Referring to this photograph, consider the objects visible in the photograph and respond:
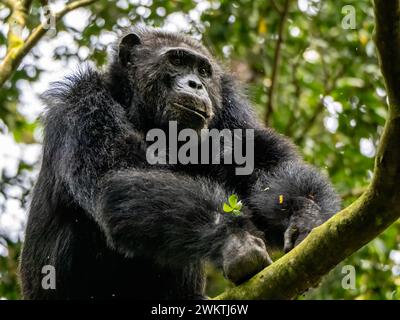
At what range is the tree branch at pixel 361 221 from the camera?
3729 mm

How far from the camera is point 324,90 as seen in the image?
10633 mm

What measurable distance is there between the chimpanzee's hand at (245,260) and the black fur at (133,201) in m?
0.04

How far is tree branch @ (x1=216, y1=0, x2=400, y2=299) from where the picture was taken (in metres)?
3.73

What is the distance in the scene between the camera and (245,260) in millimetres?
4773

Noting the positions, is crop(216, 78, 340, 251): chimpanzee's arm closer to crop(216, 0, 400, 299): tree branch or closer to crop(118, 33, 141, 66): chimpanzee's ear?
crop(216, 0, 400, 299): tree branch

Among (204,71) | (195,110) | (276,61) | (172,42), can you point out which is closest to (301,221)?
(195,110)

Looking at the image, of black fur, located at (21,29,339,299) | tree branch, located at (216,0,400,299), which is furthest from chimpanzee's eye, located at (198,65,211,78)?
tree branch, located at (216,0,400,299)

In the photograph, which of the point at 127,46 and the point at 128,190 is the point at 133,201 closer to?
the point at 128,190

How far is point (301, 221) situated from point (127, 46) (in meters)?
3.30

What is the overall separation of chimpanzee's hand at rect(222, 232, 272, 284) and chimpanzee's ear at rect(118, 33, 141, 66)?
11.3ft

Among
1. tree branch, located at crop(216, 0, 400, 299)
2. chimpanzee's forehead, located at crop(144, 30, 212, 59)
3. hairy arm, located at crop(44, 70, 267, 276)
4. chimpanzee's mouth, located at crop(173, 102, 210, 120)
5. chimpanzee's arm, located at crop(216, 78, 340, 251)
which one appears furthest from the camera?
chimpanzee's forehead, located at crop(144, 30, 212, 59)

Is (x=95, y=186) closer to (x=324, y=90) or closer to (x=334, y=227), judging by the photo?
(x=334, y=227)

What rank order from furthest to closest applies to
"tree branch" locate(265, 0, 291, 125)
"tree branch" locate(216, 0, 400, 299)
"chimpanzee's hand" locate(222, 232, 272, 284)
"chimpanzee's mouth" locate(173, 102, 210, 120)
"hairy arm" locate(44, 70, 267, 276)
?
"tree branch" locate(265, 0, 291, 125), "chimpanzee's mouth" locate(173, 102, 210, 120), "hairy arm" locate(44, 70, 267, 276), "chimpanzee's hand" locate(222, 232, 272, 284), "tree branch" locate(216, 0, 400, 299)
